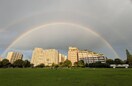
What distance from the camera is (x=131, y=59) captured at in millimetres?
195125

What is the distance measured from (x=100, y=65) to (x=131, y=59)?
26362 mm

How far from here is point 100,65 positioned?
656 ft
